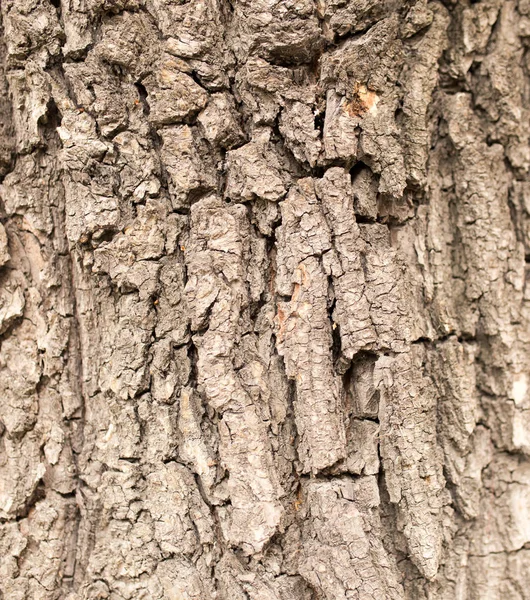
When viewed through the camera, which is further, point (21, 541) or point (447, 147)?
point (447, 147)

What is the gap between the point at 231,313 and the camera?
1232 mm

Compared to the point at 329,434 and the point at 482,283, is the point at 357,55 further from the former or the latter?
the point at 329,434

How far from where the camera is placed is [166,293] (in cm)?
129

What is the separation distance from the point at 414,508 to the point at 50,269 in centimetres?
110

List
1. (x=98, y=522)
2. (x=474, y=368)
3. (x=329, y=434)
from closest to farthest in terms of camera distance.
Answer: (x=329, y=434), (x=98, y=522), (x=474, y=368)

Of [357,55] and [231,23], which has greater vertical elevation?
[231,23]

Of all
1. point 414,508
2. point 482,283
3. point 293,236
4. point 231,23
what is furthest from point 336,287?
point 231,23

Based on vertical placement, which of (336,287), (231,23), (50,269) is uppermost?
(231,23)

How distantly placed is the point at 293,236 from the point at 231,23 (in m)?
0.55

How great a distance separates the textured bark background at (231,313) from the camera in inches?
48.1

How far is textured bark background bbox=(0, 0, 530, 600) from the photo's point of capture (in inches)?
48.1

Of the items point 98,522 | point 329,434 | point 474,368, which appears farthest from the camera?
point 474,368

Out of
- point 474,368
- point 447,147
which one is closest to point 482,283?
point 474,368

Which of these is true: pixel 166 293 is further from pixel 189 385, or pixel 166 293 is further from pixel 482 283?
pixel 482 283
